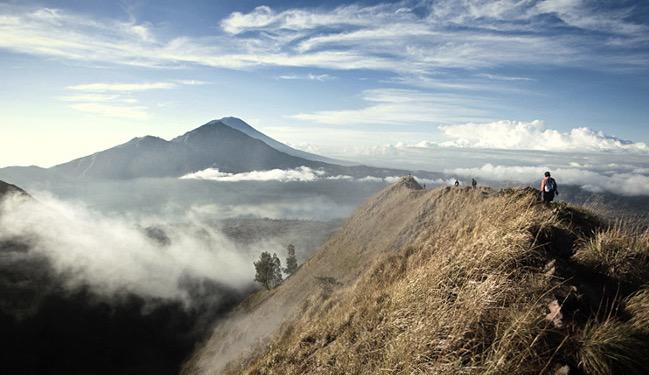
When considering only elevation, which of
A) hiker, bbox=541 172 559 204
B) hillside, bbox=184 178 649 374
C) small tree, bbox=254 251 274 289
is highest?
hiker, bbox=541 172 559 204

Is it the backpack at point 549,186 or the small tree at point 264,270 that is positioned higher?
the backpack at point 549,186

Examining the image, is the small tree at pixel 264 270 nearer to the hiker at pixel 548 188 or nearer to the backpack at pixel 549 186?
the hiker at pixel 548 188

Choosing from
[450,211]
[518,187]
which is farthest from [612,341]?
[450,211]

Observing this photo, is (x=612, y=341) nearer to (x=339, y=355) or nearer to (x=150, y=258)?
(x=339, y=355)

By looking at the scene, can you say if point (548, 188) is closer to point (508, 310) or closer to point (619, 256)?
point (619, 256)

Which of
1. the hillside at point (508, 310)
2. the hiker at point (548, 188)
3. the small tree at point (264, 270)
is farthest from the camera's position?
the small tree at point (264, 270)

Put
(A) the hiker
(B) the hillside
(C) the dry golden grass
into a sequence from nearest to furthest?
(B) the hillside
(C) the dry golden grass
(A) the hiker

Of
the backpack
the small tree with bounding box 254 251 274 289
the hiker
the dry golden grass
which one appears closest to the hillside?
the dry golden grass

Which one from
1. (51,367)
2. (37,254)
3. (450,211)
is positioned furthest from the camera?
(37,254)

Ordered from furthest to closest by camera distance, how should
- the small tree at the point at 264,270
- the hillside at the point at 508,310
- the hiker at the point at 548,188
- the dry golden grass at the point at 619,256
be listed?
the small tree at the point at 264,270 → the hiker at the point at 548,188 → the dry golden grass at the point at 619,256 → the hillside at the point at 508,310

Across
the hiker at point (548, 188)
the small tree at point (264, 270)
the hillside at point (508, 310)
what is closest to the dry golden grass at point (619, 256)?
the hillside at point (508, 310)

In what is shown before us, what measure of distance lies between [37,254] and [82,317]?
4126 cm

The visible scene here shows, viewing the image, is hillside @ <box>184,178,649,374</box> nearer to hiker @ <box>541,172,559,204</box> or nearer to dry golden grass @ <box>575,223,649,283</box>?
dry golden grass @ <box>575,223,649,283</box>

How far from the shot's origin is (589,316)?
720 cm
